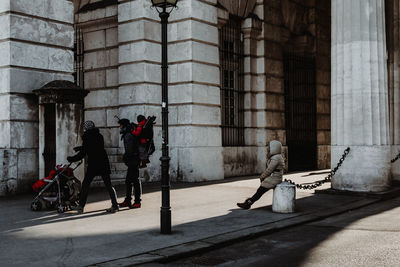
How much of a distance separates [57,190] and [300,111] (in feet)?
42.9

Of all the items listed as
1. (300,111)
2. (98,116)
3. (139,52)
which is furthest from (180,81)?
(300,111)

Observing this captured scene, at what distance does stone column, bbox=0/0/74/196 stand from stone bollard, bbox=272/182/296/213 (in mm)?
6736

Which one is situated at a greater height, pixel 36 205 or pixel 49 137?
pixel 49 137

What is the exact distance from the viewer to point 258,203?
10.8 m

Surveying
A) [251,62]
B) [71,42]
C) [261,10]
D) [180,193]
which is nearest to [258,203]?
[180,193]

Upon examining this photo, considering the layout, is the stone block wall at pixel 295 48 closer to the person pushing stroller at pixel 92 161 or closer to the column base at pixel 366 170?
the column base at pixel 366 170

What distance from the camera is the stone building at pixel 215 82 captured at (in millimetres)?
12305

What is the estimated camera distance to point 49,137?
40.8 feet

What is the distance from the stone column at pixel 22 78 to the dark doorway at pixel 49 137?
616mm

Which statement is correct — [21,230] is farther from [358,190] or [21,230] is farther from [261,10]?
[261,10]

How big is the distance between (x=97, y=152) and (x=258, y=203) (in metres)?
3.84

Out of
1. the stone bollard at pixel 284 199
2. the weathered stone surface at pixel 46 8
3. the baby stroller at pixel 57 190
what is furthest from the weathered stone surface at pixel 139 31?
the stone bollard at pixel 284 199

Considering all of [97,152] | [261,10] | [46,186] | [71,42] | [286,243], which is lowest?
[286,243]

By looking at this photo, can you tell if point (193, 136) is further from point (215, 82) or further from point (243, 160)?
point (243, 160)
